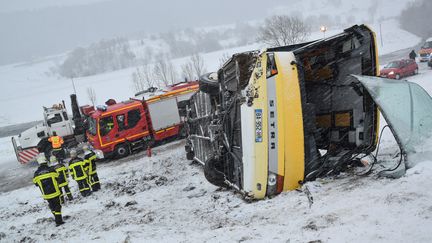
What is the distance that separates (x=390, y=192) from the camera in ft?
13.7

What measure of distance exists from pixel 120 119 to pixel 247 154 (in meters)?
9.56

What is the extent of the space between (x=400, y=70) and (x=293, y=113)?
20530 mm

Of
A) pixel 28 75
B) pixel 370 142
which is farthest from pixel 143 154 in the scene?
pixel 28 75

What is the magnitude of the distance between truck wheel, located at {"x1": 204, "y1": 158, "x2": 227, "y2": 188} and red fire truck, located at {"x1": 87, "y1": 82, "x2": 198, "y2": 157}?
667cm

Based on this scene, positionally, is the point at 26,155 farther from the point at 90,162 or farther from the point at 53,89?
the point at 53,89

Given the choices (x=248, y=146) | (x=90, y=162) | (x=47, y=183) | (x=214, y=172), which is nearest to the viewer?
(x=248, y=146)

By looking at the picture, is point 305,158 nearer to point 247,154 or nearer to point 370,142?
point 247,154

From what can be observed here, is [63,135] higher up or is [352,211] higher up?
[352,211]

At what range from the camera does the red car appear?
73.2 ft

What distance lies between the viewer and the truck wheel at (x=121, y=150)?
46.4ft

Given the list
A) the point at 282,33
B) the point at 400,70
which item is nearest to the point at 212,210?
the point at 400,70

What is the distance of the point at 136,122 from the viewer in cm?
1442

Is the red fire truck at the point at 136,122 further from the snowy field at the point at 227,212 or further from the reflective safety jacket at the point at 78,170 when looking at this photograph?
the reflective safety jacket at the point at 78,170

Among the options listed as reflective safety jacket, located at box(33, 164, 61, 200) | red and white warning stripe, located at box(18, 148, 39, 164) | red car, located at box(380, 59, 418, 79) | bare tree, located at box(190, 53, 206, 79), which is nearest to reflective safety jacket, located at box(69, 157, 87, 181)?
reflective safety jacket, located at box(33, 164, 61, 200)
